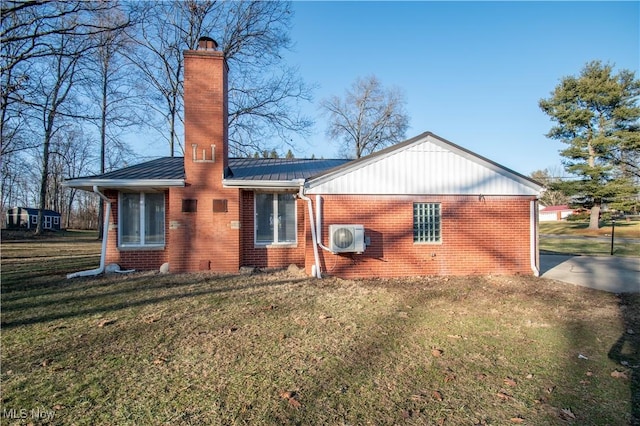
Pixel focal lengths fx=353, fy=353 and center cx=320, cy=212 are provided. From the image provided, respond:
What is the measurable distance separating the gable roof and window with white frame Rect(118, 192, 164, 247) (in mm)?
4744

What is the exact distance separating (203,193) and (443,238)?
6.65 meters

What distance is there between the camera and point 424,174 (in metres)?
9.44

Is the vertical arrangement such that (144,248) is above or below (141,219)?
below

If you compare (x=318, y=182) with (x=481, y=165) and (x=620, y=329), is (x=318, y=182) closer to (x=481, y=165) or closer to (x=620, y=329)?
(x=481, y=165)

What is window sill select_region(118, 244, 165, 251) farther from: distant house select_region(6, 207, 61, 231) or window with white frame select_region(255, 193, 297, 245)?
distant house select_region(6, 207, 61, 231)

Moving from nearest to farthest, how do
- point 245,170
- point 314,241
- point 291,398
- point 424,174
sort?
point 291,398, point 314,241, point 424,174, point 245,170

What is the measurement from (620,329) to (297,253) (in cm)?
743

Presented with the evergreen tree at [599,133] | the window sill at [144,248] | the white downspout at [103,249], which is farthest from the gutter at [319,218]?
the evergreen tree at [599,133]

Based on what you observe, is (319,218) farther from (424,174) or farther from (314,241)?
(424,174)

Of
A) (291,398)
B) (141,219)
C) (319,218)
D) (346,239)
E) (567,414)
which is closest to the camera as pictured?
(567,414)

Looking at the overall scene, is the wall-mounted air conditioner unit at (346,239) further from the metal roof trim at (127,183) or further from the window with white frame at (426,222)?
the metal roof trim at (127,183)

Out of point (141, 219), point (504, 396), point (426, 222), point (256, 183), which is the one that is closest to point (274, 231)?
point (256, 183)

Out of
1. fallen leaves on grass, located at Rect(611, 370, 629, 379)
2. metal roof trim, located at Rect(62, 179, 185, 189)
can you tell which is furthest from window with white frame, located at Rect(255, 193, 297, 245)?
fallen leaves on grass, located at Rect(611, 370, 629, 379)

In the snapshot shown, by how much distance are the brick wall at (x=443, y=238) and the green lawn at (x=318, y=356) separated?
1700 mm
